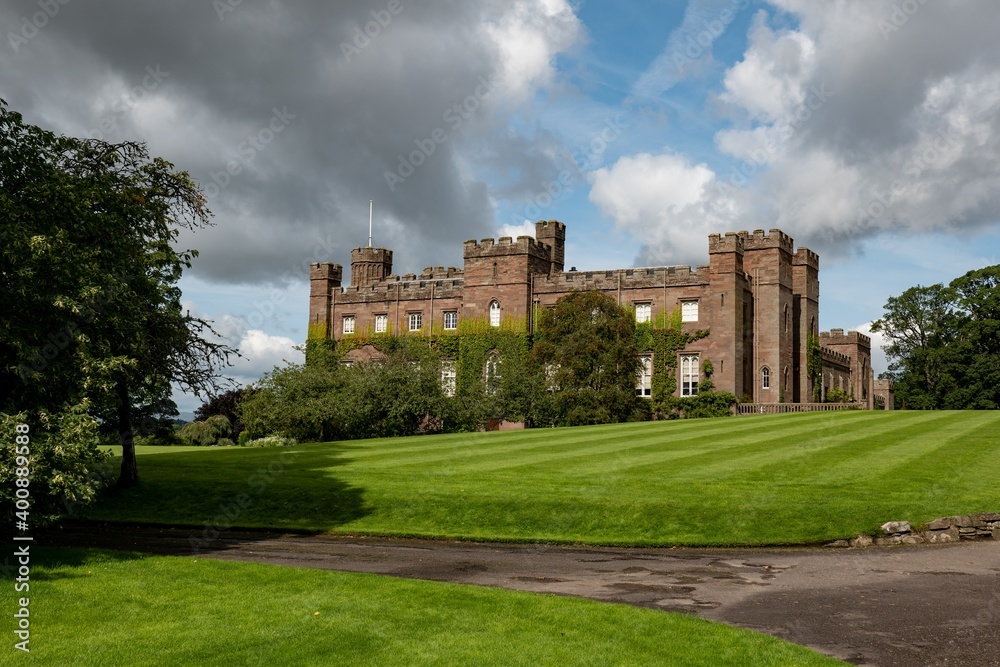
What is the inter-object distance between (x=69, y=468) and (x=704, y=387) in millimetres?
43627

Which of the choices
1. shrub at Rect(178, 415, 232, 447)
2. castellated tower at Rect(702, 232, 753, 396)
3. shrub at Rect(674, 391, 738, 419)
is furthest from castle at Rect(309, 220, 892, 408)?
shrub at Rect(178, 415, 232, 447)

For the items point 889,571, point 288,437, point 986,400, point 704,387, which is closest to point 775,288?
point 704,387

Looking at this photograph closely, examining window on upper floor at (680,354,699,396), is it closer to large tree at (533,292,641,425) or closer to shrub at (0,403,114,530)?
large tree at (533,292,641,425)

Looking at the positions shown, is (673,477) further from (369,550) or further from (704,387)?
(704,387)

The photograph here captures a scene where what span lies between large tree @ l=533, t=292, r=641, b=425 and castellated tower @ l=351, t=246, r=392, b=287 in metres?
25.4

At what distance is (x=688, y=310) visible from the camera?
179 feet

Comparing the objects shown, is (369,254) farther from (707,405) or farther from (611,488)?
(611,488)

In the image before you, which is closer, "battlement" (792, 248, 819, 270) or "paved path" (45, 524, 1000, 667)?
"paved path" (45, 524, 1000, 667)

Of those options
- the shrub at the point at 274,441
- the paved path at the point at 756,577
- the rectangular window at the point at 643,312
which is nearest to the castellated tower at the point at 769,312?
the rectangular window at the point at 643,312

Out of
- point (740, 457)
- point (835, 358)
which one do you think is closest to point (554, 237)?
point (835, 358)

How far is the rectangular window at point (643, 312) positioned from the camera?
2186 inches

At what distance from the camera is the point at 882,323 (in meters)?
77.8

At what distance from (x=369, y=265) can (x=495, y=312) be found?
1826 cm

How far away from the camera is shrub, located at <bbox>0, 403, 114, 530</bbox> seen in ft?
41.6
